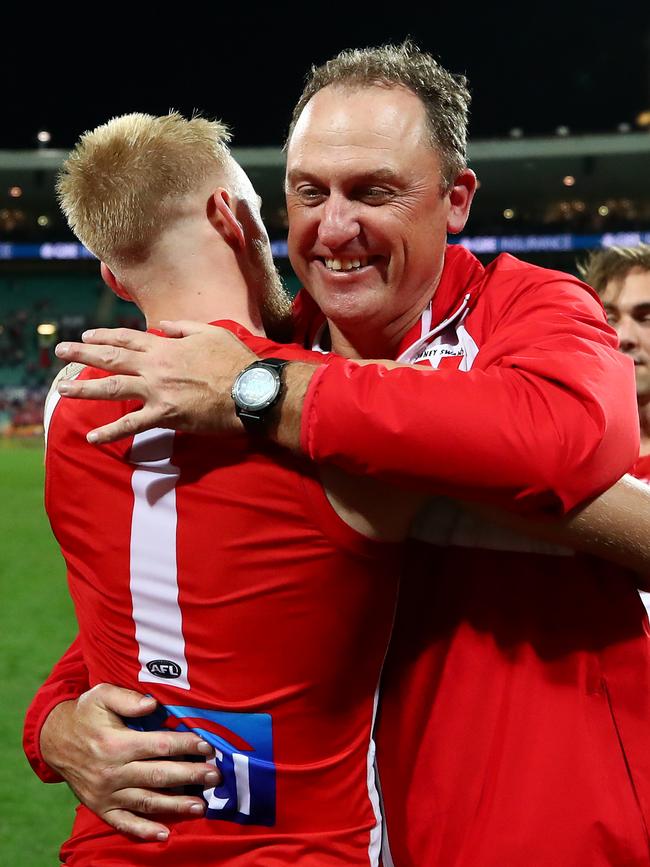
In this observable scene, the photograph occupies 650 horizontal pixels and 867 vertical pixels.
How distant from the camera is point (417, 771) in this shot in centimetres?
170

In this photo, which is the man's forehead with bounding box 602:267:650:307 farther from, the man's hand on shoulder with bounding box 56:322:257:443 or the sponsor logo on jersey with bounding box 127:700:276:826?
the sponsor logo on jersey with bounding box 127:700:276:826

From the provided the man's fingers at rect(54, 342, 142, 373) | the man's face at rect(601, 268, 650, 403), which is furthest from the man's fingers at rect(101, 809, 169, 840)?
the man's face at rect(601, 268, 650, 403)

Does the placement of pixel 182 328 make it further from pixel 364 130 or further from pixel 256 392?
pixel 364 130

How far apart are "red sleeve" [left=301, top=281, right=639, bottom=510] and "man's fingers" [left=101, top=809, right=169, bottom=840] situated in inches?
28.2

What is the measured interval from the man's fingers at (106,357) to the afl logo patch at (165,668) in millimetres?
497

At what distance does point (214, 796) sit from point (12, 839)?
8.86 ft

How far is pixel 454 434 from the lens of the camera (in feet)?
4.39

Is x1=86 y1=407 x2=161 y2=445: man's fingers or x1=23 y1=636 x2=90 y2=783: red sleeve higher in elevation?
x1=86 y1=407 x2=161 y2=445: man's fingers

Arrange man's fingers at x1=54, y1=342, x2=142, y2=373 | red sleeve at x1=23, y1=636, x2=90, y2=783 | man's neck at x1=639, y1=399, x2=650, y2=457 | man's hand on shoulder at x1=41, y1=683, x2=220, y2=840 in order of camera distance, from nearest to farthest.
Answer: man's fingers at x1=54, y1=342, x2=142, y2=373, man's hand on shoulder at x1=41, y1=683, x2=220, y2=840, red sleeve at x1=23, y1=636, x2=90, y2=783, man's neck at x1=639, y1=399, x2=650, y2=457

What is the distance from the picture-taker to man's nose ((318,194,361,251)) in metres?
1.84

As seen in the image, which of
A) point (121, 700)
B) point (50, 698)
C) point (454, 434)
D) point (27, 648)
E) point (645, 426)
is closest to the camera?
point (454, 434)

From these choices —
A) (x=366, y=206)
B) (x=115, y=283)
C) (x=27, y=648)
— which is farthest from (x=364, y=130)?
(x=27, y=648)

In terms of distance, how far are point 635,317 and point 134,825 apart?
2.33m

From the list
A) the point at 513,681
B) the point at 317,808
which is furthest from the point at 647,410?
the point at 317,808
